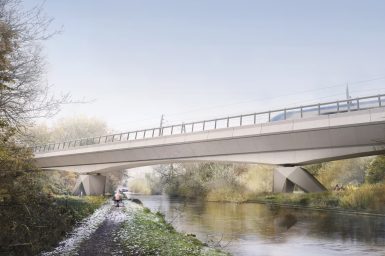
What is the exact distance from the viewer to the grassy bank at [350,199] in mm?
26333

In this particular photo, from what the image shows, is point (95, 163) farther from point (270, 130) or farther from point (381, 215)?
point (381, 215)

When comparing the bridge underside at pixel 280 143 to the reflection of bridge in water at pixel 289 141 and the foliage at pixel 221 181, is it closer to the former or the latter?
the reflection of bridge in water at pixel 289 141

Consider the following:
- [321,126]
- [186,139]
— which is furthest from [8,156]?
[186,139]

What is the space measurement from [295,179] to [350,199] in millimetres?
4479

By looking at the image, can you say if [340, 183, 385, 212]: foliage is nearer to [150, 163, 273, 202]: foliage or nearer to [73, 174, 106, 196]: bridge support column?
[150, 163, 273, 202]: foliage

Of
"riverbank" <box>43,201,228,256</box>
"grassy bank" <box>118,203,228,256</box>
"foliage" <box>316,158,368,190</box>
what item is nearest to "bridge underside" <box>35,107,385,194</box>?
"riverbank" <box>43,201,228,256</box>

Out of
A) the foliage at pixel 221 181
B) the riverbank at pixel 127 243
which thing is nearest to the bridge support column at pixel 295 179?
the foliage at pixel 221 181

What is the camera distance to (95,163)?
51125 mm

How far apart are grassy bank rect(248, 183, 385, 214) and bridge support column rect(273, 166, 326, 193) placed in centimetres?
→ 86

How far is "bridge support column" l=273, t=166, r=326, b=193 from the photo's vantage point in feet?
101

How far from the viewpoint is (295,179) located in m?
31.1

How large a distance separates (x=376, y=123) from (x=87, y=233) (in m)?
19.1

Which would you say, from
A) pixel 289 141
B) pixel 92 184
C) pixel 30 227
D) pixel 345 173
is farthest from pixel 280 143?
pixel 92 184

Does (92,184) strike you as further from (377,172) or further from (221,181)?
(377,172)
